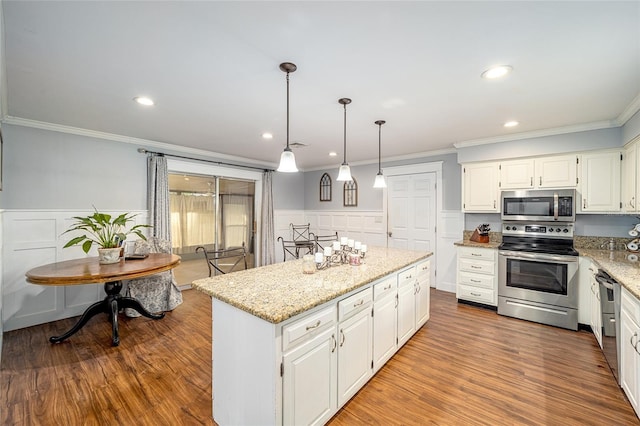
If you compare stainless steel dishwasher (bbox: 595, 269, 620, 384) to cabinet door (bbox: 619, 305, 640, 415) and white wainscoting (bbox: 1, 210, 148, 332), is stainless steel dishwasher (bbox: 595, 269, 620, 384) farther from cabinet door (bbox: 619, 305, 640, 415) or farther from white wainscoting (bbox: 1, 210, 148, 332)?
white wainscoting (bbox: 1, 210, 148, 332)

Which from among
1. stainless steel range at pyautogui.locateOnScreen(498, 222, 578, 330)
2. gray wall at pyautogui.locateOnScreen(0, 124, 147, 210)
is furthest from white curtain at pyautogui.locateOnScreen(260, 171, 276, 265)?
stainless steel range at pyautogui.locateOnScreen(498, 222, 578, 330)

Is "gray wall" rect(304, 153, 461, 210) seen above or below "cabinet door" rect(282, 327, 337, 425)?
above

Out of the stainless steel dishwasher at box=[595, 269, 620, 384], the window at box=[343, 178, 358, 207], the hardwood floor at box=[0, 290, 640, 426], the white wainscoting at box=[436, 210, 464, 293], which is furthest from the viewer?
the window at box=[343, 178, 358, 207]

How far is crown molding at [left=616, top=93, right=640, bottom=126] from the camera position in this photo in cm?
255

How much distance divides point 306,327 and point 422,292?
6.59ft

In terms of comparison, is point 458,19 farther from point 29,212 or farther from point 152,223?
point 29,212

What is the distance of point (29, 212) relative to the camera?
10.5 ft

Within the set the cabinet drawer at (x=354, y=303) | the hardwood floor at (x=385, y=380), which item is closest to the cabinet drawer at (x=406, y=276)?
the cabinet drawer at (x=354, y=303)

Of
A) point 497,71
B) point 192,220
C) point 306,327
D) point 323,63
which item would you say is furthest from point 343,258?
point 192,220

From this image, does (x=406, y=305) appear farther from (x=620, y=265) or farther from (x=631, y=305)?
(x=620, y=265)

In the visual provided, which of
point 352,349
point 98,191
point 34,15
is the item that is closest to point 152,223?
point 98,191

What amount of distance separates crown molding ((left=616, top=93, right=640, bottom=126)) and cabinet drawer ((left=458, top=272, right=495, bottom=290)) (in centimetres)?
223

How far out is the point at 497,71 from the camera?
199 centimetres

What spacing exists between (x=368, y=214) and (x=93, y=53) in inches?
185
